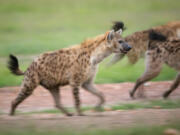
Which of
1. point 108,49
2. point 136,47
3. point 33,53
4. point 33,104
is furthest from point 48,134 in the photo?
point 33,53

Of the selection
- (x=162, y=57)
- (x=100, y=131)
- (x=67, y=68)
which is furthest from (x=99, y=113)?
(x=162, y=57)

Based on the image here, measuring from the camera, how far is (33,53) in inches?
516

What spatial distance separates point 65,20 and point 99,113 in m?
14.8

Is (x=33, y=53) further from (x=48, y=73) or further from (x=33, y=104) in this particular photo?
(x=48, y=73)

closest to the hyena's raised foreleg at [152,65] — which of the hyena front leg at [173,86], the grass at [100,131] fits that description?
the hyena front leg at [173,86]

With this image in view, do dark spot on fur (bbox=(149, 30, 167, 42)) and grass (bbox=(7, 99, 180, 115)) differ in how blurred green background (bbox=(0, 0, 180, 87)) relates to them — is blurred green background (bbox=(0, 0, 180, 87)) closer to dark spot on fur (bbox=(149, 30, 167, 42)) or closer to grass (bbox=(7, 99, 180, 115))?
dark spot on fur (bbox=(149, 30, 167, 42))

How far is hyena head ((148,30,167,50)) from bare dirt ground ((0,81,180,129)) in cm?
78

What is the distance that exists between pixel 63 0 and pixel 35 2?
1.61 metres

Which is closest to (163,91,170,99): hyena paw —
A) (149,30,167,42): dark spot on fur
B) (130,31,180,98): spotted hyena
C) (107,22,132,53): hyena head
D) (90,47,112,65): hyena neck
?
(130,31,180,98): spotted hyena

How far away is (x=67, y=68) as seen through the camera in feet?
21.3

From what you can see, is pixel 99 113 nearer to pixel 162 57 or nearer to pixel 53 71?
pixel 53 71

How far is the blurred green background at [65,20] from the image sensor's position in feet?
45.6

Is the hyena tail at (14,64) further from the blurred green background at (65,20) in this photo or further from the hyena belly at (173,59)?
the blurred green background at (65,20)

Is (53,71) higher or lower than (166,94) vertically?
higher
